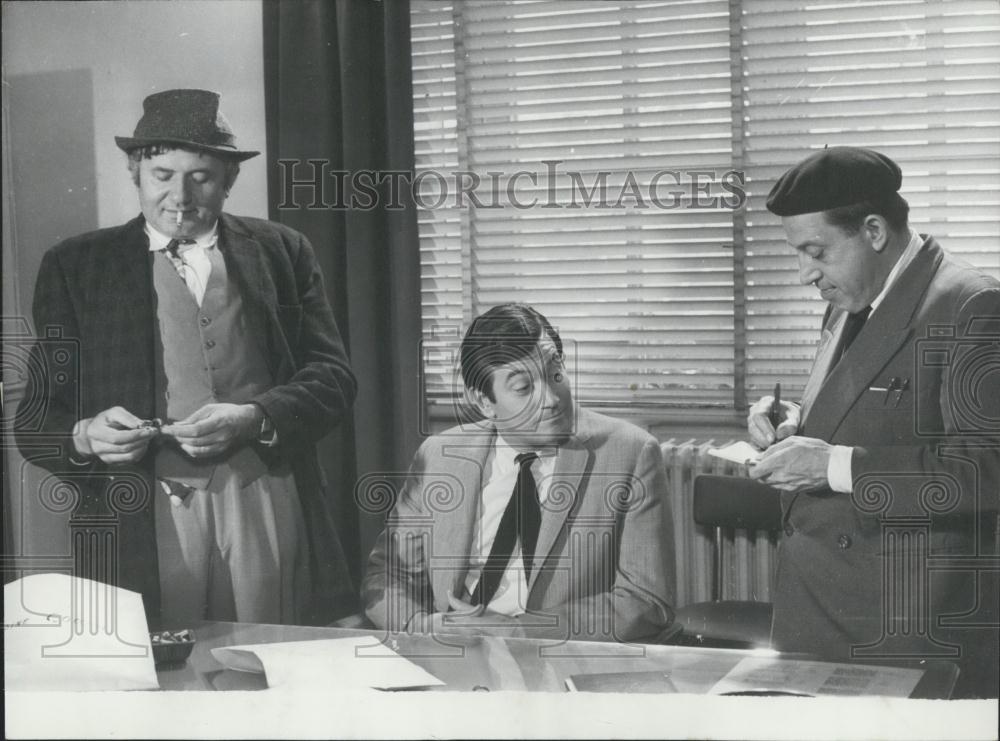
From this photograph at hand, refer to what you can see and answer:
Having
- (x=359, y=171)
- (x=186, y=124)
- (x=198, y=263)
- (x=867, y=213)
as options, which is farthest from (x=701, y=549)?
(x=186, y=124)

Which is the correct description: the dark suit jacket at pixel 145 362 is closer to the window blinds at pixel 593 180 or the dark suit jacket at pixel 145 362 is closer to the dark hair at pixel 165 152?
the dark hair at pixel 165 152

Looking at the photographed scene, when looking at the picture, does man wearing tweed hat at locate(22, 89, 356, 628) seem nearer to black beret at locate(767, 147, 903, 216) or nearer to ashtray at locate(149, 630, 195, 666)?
ashtray at locate(149, 630, 195, 666)

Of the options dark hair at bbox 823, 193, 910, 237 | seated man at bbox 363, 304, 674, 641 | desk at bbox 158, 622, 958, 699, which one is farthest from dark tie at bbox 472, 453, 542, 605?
dark hair at bbox 823, 193, 910, 237

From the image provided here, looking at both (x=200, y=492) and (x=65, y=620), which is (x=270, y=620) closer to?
(x=200, y=492)

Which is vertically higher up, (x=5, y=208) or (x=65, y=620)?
(x=5, y=208)

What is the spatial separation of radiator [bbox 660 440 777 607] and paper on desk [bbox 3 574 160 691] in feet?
3.10

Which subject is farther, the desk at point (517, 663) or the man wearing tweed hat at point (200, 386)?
the man wearing tweed hat at point (200, 386)

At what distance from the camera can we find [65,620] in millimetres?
1798

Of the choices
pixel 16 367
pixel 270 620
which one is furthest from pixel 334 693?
pixel 16 367

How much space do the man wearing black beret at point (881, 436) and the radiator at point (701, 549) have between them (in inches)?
1.3

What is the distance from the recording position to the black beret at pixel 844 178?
1.54 m

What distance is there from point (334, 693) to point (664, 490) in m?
0.65

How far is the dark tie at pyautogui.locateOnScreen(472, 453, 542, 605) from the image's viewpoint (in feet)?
5.43

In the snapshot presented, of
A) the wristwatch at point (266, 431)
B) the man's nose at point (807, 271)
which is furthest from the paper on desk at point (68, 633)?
the man's nose at point (807, 271)
